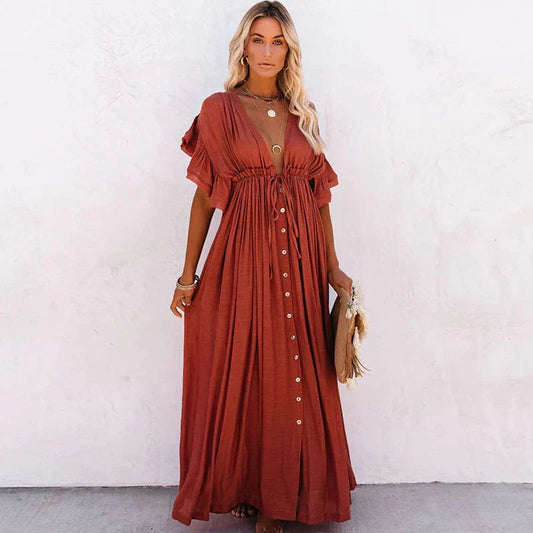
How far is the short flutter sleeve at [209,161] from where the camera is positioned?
Result: 2.73 m

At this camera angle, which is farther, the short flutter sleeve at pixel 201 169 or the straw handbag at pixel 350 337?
the short flutter sleeve at pixel 201 169

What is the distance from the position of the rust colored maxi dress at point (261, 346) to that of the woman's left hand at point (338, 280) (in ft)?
0.33

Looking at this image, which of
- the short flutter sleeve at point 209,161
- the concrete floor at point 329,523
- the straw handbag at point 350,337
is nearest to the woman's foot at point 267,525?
the concrete floor at point 329,523

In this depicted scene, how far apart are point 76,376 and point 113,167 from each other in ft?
3.46

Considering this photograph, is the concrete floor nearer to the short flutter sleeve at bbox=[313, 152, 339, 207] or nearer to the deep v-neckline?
the short flutter sleeve at bbox=[313, 152, 339, 207]

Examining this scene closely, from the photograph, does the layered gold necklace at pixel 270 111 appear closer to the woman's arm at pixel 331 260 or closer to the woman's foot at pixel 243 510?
the woman's arm at pixel 331 260

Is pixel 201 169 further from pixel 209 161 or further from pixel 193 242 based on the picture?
pixel 193 242

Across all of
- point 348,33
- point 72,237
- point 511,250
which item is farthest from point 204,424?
point 348,33

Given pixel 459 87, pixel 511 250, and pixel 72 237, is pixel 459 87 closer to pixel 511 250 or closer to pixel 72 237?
pixel 511 250

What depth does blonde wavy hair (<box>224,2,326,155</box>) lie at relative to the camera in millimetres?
2719

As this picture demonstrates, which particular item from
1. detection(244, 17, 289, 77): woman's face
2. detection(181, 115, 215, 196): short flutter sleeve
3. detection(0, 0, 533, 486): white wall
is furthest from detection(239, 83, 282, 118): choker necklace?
detection(0, 0, 533, 486): white wall

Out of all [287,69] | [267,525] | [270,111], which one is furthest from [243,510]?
[287,69]

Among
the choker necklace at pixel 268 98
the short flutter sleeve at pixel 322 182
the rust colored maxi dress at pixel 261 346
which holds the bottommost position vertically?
the rust colored maxi dress at pixel 261 346

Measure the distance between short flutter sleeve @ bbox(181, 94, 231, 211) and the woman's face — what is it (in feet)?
0.83
